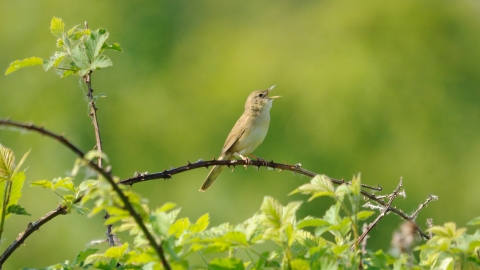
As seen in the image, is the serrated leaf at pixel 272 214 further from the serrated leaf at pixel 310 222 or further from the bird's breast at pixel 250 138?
the bird's breast at pixel 250 138


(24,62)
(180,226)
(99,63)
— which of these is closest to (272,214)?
(180,226)

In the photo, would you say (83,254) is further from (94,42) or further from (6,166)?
(94,42)

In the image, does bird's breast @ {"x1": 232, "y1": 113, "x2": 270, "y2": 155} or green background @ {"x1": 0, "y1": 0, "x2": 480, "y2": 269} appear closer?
bird's breast @ {"x1": 232, "y1": 113, "x2": 270, "y2": 155}

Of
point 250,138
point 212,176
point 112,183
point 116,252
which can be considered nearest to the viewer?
point 112,183

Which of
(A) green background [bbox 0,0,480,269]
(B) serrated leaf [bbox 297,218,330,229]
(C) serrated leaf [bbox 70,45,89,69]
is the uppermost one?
(A) green background [bbox 0,0,480,269]

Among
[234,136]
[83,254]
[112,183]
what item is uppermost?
[234,136]

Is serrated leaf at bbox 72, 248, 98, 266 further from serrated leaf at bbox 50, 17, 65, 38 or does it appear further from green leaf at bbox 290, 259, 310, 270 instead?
serrated leaf at bbox 50, 17, 65, 38

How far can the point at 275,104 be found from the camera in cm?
1667

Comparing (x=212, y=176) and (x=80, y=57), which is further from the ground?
(x=212, y=176)

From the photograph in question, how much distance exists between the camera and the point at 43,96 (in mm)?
17594

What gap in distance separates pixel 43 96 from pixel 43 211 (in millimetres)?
5379

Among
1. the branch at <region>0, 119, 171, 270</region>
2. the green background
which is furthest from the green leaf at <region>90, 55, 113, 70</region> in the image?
the green background

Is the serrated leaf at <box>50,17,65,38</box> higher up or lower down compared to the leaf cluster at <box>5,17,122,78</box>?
higher up

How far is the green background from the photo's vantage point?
14742 millimetres
